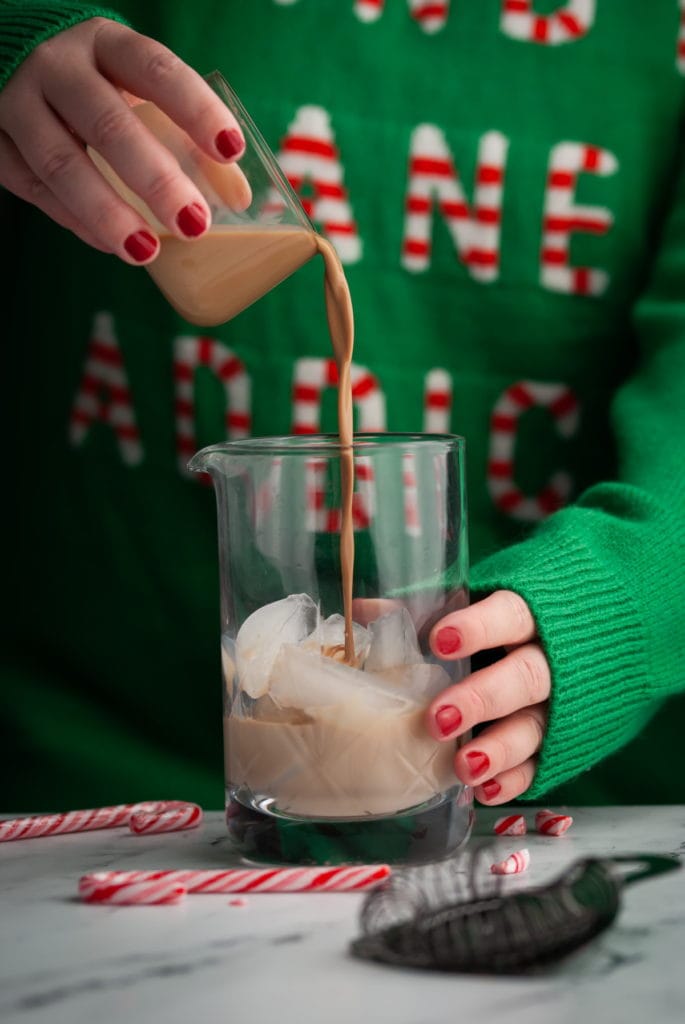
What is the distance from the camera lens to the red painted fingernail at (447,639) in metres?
0.78

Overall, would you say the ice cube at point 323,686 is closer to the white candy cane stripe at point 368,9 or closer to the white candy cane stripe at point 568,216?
the white candy cane stripe at point 568,216

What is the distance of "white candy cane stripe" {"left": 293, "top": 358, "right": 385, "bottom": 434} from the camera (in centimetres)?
128

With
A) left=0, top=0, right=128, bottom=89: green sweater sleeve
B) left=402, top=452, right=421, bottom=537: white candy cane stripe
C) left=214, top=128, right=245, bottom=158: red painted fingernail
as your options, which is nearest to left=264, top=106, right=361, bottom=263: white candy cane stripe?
left=0, top=0, right=128, bottom=89: green sweater sleeve

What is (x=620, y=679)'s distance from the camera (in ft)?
3.04

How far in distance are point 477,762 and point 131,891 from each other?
23cm

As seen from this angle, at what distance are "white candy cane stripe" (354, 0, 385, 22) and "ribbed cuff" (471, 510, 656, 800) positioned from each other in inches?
23.6

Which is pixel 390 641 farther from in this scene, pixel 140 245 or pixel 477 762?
pixel 140 245

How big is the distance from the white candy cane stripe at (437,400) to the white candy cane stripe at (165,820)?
1.68 feet

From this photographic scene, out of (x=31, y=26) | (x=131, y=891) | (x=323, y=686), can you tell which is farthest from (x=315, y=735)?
(x=31, y=26)

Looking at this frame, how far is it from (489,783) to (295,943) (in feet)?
0.80

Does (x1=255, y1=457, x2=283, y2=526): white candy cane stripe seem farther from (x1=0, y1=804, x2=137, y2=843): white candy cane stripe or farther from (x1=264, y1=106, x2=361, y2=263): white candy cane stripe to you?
(x1=264, y1=106, x2=361, y2=263): white candy cane stripe

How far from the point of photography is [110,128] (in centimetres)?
82

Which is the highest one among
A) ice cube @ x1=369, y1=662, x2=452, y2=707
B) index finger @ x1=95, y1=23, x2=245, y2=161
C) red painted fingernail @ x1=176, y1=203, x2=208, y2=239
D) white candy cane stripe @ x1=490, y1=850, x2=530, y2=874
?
index finger @ x1=95, y1=23, x2=245, y2=161

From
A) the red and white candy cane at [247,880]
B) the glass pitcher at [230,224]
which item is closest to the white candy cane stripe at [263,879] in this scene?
the red and white candy cane at [247,880]
